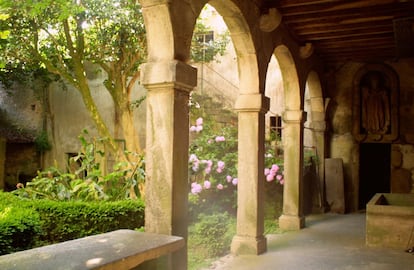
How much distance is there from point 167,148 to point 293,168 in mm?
4609

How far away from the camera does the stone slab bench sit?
237cm

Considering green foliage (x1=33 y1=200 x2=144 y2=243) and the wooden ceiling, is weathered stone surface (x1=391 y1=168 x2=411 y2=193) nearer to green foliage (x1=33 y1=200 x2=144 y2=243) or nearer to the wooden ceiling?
the wooden ceiling

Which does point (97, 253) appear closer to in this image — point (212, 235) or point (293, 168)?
point (212, 235)

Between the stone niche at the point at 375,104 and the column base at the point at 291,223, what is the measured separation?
3.42 metres

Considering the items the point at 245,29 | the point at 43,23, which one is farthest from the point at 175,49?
the point at 43,23

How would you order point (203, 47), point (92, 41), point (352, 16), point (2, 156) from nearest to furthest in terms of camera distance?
point (352, 16) < point (92, 41) < point (203, 47) < point (2, 156)

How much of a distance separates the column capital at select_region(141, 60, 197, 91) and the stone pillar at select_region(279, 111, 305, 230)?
435cm

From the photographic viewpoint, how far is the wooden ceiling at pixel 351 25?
20.0 feet

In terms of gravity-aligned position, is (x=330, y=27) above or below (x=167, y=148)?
above

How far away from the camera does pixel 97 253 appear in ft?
8.64

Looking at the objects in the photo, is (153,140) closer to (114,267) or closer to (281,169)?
(114,267)

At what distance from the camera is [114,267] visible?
2484mm

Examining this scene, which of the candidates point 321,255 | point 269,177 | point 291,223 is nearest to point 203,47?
point 269,177

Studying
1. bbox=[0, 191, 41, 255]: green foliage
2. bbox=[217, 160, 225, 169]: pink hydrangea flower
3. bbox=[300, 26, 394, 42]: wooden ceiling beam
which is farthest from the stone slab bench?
bbox=[300, 26, 394, 42]: wooden ceiling beam
